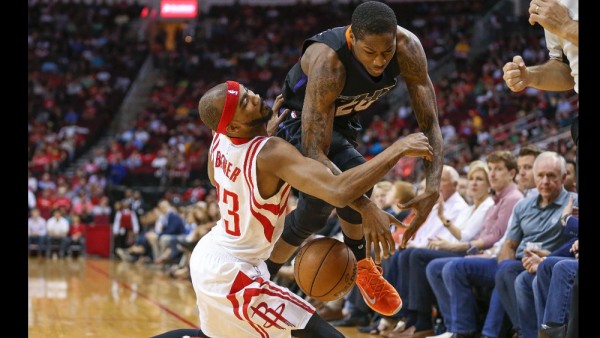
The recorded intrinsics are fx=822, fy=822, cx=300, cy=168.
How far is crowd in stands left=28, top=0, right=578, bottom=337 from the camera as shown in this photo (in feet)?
24.2

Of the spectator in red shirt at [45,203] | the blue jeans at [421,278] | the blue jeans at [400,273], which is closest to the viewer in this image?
the blue jeans at [421,278]

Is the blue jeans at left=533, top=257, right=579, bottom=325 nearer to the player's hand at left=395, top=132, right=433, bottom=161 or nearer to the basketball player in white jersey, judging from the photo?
the basketball player in white jersey

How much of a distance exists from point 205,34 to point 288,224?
28461mm

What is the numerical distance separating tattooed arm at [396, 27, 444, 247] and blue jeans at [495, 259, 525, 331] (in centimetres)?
196

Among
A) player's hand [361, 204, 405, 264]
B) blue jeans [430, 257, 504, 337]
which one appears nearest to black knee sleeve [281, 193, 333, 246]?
player's hand [361, 204, 405, 264]

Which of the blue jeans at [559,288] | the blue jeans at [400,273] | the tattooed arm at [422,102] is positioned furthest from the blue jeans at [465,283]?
the tattooed arm at [422,102]

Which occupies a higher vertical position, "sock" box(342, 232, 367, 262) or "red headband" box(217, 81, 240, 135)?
"red headband" box(217, 81, 240, 135)

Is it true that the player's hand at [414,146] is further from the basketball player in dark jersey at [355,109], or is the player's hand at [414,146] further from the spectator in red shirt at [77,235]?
the spectator in red shirt at [77,235]

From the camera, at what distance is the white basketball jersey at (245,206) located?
14.1 ft

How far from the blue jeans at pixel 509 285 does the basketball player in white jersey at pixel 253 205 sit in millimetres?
2272

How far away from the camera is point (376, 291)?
5.00 m

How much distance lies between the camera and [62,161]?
25.2 m

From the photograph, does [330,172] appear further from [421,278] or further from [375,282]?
[421,278]

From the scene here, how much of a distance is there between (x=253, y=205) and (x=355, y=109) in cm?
112
